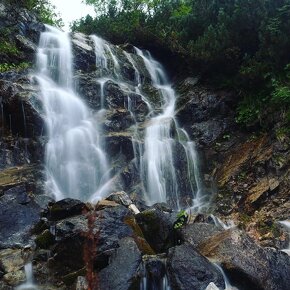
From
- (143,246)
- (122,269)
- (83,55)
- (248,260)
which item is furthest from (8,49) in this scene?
(248,260)

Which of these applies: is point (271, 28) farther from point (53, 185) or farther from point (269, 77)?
point (53, 185)

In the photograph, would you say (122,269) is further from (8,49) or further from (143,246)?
(8,49)

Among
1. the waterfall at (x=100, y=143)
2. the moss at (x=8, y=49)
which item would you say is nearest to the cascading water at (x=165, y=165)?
the waterfall at (x=100, y=143)

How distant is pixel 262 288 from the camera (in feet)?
19.6

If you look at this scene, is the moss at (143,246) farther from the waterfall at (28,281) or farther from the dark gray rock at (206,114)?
the dark gray rock at (206,114)

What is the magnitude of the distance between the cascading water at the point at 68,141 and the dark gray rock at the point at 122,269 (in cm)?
446

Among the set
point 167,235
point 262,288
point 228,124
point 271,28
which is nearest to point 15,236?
point 167,235

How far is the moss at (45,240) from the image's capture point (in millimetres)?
6883

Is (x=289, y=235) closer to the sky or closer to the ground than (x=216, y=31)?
closer to the ground

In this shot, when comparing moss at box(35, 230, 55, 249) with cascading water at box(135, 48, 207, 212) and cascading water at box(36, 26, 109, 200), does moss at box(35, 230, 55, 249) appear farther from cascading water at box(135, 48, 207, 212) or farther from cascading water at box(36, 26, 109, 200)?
cascading water at box(135, 48, 207, 212)

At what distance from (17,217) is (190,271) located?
3917mm

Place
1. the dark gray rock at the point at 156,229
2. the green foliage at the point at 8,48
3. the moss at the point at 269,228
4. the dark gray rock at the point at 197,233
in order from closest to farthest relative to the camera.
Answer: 1. the dark gray rock at the point at 156,229
2. the dark gray rock at the point at 197,233
3. the moss at the point at 269,228
4. the green foliage at the point at 8,48

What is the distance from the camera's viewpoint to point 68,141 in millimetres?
11883

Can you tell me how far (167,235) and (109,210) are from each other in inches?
46.1
